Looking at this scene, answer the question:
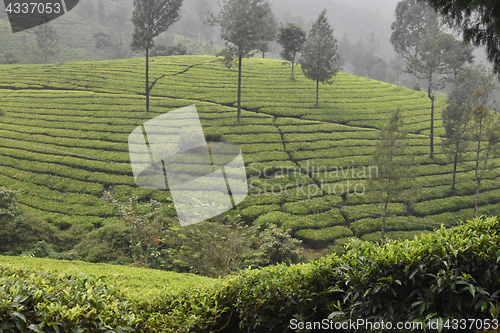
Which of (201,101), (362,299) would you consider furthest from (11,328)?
(201,101)

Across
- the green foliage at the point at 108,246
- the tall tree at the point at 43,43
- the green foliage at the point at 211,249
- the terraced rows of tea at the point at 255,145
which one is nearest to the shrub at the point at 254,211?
the terraced rows of tea at the point at 255,145

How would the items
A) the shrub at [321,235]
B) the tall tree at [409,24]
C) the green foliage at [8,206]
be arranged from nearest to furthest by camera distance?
the green foliage at [8,206] → the shrub at [321,235] → the tall tree at [409,24]

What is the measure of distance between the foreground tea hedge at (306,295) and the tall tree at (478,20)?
12.2 feet

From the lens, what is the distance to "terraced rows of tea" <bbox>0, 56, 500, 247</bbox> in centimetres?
1819

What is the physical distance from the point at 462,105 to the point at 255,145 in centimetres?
1522

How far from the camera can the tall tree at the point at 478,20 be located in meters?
5.78

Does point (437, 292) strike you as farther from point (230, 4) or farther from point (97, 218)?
point (230, 4)

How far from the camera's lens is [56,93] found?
1264 inches

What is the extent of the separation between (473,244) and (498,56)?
4485mm

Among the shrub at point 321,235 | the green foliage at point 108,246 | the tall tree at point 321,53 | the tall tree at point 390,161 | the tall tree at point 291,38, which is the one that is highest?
the tall tree at point 291,38

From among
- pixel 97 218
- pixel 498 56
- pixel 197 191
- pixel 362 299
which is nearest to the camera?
pixel 362 299

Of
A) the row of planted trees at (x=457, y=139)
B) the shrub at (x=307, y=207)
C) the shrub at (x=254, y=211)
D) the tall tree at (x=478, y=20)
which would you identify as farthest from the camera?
the shrub at (x=307, y=207)

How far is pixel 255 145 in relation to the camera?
2481 cm

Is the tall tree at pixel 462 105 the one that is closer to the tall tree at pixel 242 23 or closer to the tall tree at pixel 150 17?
the tall tree at pixel 242 23
